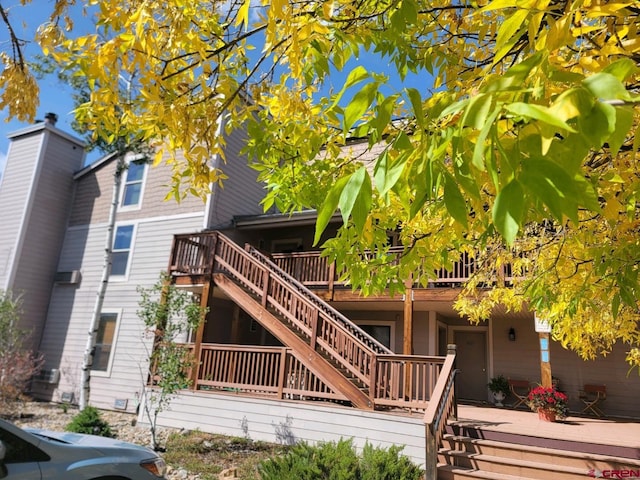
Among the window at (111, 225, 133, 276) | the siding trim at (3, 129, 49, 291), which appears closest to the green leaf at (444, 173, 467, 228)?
the window at (111, 225, 133, 276)

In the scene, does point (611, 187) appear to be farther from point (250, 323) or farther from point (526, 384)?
point (250, 323)

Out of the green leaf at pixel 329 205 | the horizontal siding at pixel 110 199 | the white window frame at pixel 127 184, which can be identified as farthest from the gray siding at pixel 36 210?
the green leaf at pixel 329 205

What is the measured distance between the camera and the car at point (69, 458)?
3.48 meters

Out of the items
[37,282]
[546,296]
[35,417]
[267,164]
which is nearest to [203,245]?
[35,417]

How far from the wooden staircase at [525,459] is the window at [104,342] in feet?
36.3

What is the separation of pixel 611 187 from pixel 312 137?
2.03 m

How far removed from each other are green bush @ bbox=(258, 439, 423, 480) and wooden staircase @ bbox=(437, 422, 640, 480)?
965 millimetres

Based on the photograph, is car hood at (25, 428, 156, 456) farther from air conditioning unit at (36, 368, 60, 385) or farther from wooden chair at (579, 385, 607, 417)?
air conditioning unit at (36, 368, 60, 385)

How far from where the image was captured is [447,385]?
7.70m

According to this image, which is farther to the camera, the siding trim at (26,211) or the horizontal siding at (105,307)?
the siding trim at (26,211)

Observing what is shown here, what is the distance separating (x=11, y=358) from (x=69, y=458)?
1060 cm

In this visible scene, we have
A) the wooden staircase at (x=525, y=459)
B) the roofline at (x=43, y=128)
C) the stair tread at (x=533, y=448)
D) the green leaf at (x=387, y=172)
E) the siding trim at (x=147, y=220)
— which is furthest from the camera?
the roofline at (x=43, y=128)

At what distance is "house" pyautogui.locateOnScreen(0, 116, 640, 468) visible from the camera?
358 inches

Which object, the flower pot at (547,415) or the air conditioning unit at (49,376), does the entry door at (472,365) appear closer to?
the flower pot at (547,415)
